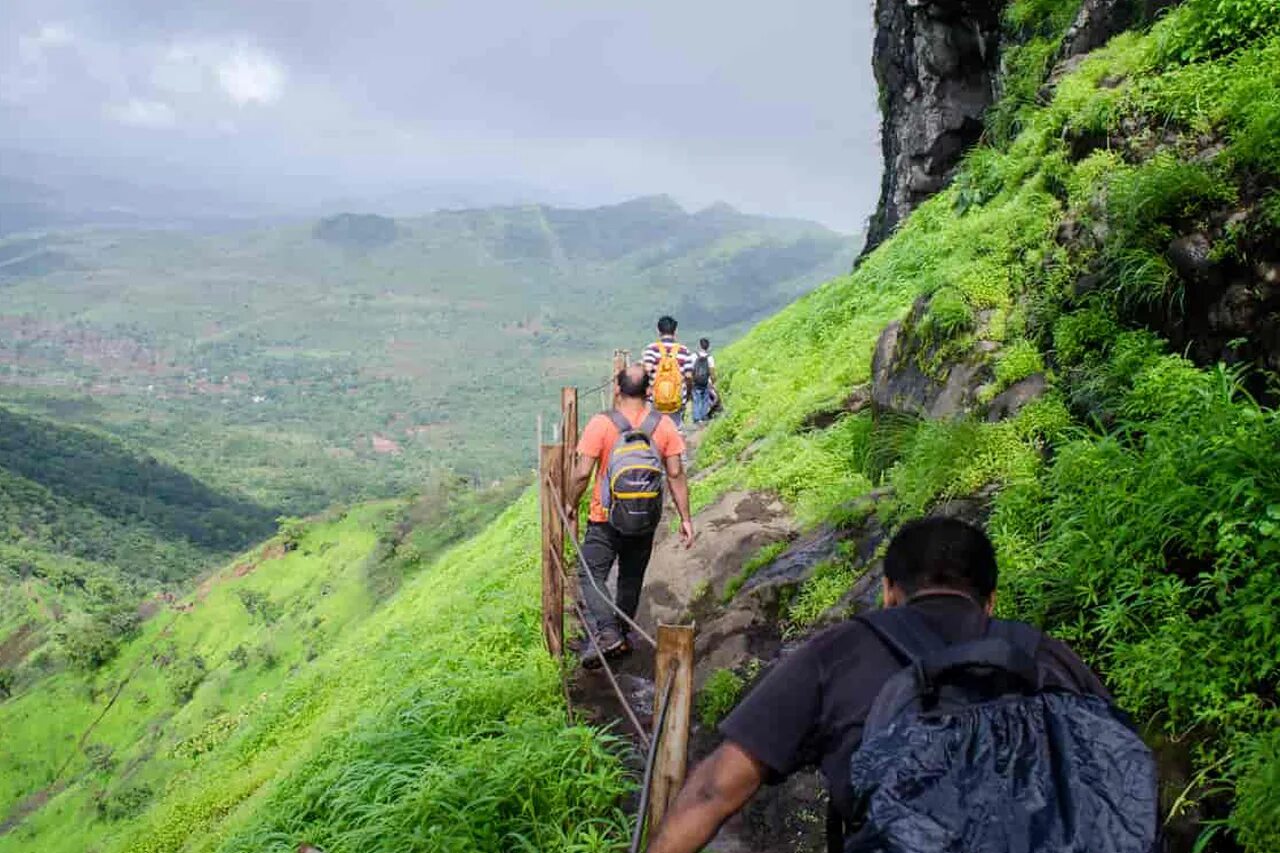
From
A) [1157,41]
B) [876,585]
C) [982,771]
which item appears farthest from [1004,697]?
[1157,41]

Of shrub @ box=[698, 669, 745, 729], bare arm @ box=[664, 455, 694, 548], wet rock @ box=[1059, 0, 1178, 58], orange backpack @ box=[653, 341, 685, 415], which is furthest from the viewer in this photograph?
orange backpack @ box=[653, 341, 685, 415]

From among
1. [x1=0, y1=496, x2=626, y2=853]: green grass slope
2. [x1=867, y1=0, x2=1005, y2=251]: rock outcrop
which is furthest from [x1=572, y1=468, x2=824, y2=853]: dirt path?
[x1=867, y1=0, x2=1005, y2=251]: rock outcrop

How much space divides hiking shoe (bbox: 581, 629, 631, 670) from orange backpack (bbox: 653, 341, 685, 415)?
197 inches

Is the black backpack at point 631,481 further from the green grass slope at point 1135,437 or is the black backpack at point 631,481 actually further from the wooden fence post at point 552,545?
the green grass slope at point 1135,437

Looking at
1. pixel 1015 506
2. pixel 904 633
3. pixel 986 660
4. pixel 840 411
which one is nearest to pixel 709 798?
pixel 904 633

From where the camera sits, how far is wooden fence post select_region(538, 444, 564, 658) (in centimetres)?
682

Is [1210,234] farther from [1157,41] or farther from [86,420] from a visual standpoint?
[86,420]

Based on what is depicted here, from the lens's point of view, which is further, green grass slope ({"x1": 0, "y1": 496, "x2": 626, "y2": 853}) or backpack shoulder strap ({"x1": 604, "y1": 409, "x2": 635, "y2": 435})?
backpack shoulder strap ({"x1": 604, "y1": 409, "x2": 635, "y2": 435})

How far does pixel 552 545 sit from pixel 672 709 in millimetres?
3654

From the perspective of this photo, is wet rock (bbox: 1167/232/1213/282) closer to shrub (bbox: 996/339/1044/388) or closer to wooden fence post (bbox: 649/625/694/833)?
shrub (bbox: 996/339/1044/388)

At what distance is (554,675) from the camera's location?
21.5 feet

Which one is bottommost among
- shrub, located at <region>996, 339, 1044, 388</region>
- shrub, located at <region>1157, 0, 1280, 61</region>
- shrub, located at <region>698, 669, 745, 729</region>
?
shrub, located at <region>698, 669, 745, 729</region>

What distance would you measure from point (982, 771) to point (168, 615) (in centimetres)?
6284

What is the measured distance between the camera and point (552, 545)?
686 cm
